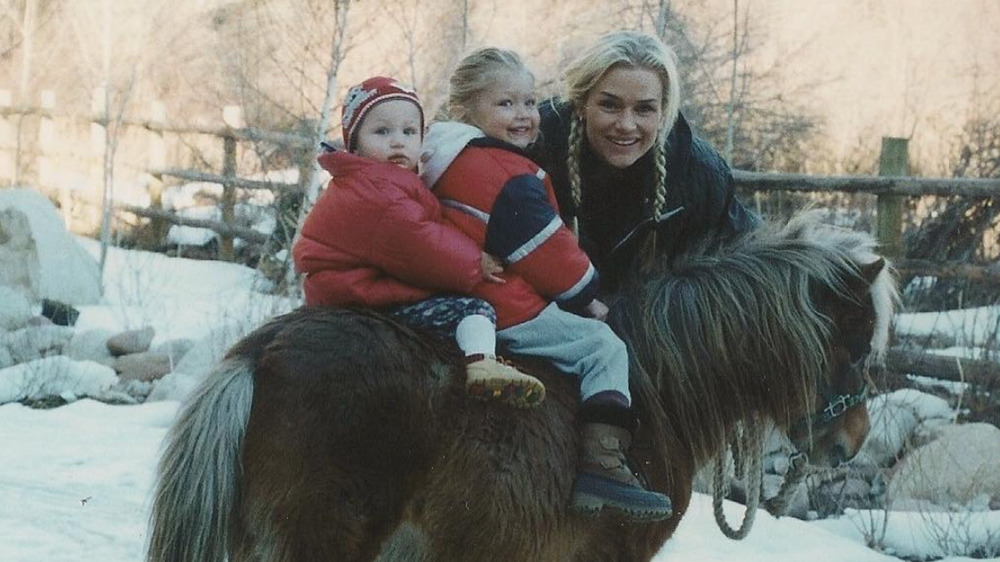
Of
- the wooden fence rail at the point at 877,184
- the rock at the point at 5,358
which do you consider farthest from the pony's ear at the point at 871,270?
the rock at the point at 5,358

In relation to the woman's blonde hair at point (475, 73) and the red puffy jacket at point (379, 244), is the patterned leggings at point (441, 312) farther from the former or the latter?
the woman's blonde hair at point (475, 73)

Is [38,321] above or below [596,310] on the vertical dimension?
below

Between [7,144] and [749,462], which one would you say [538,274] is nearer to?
[749,462]

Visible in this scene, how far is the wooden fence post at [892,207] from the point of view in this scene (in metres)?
8.14

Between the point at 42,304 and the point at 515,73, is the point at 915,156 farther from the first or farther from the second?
the point at 515,73

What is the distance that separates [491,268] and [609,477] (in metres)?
0.59

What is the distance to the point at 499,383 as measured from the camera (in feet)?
8.25

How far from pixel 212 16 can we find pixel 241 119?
15.9 feet

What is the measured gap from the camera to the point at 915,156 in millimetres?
11633

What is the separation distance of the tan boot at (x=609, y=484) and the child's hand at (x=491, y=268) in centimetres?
43

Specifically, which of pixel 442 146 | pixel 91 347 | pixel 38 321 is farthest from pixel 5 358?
pixel 442 146

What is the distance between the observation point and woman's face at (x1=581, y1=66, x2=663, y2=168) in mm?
3232

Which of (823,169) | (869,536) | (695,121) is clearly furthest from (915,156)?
(869,536)

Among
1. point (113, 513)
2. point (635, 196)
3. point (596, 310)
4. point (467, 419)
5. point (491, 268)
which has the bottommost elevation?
point (113, 513)
